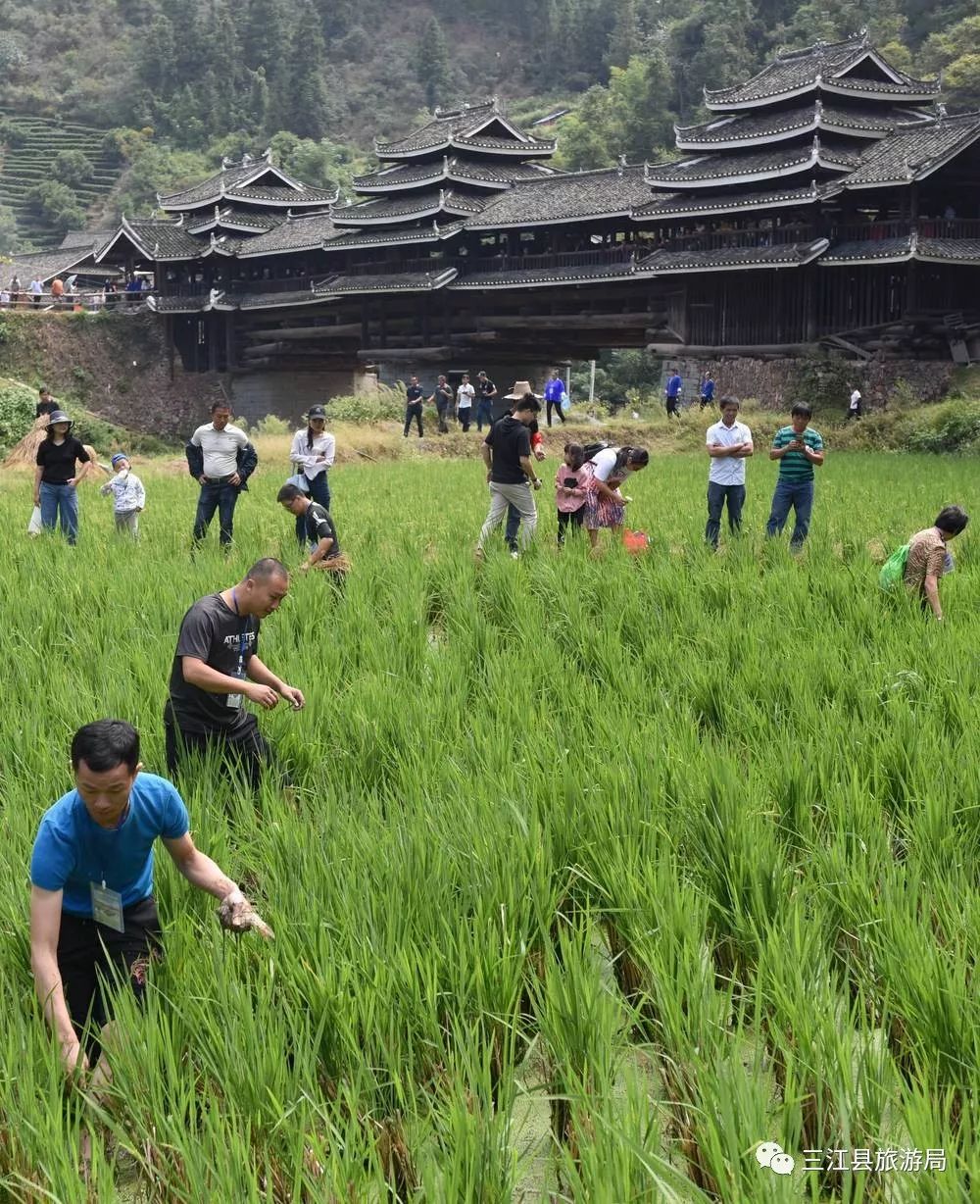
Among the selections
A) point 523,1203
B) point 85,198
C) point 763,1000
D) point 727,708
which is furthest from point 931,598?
point 85,198

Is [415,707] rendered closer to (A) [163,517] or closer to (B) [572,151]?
(A) [163,517]

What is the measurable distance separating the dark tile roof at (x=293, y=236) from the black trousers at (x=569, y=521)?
84.8ft

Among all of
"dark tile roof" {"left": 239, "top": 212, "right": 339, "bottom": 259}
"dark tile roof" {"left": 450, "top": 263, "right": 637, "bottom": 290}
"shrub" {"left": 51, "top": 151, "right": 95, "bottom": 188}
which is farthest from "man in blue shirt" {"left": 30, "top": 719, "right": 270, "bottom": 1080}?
"shrub" {"left": 51, "top": 151, "right": 95, "bottom": 188}

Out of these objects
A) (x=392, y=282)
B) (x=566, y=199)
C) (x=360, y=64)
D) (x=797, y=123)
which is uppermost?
(x=360, y=64)

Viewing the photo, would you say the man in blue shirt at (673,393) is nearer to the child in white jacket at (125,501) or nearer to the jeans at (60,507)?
the child in white jacket at (125,501)

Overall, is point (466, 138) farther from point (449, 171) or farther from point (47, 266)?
point (47, 266)

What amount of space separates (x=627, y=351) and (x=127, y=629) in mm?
40305

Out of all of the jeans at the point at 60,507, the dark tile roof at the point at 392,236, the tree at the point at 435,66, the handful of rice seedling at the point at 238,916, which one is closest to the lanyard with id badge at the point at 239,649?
the handful of rice seedling at the point at 238,916

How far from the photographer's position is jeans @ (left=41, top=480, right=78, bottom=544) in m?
10.5

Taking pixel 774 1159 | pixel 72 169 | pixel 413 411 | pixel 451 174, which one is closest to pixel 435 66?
pixel 72 169

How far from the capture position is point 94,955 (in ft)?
10.7

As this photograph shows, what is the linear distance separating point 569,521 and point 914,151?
16.9 m

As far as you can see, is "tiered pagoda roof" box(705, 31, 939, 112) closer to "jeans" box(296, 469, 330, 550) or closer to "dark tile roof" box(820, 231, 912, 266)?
"dark tile roof" box(820, 231, 912, 266)

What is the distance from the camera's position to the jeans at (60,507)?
10475mm
